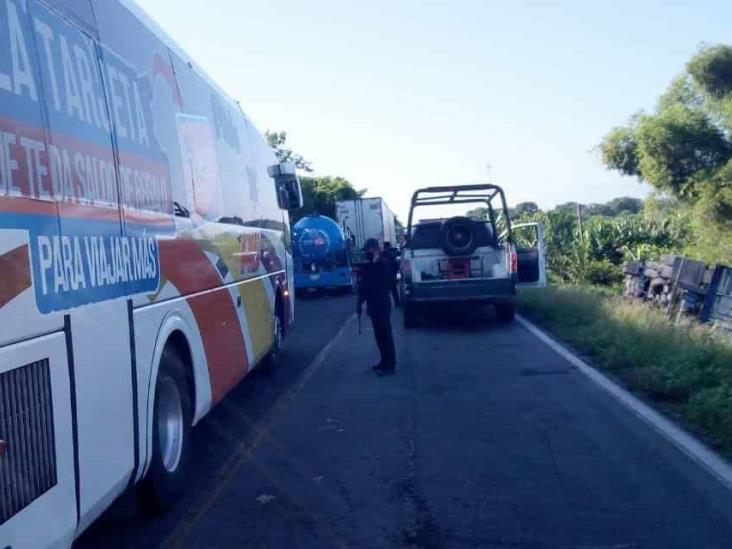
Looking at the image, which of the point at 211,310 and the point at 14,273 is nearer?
the point at 14,273

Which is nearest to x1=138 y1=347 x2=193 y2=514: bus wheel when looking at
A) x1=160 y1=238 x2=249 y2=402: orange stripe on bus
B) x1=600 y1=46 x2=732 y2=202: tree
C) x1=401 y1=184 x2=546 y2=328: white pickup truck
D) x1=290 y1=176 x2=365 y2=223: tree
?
x1=160 y1=238 x2=249 y2=402: orange stripe on bus

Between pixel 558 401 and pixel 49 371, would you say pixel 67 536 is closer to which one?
pixel 49 371

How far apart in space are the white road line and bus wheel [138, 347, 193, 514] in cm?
398

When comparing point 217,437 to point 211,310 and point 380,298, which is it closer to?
point 211,310

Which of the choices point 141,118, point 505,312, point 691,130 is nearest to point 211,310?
point 141,118

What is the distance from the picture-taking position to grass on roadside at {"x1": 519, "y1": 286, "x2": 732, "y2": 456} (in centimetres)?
879

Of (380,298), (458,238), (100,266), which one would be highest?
(100,266)

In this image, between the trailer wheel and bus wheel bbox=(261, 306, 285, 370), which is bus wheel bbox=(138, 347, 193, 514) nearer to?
bus wheel bbox=(261, 306, 285, 370)

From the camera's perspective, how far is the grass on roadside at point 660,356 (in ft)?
28.8

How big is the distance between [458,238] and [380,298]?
18.9 ft

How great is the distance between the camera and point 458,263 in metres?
18.0

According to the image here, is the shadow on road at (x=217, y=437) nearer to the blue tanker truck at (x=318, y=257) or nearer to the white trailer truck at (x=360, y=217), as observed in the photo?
the blue tanker truck at (x=318, y=257)

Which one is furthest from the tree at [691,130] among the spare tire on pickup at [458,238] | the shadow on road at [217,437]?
the shadow on road at [217,437]

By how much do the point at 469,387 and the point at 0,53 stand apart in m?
A: 8.06
